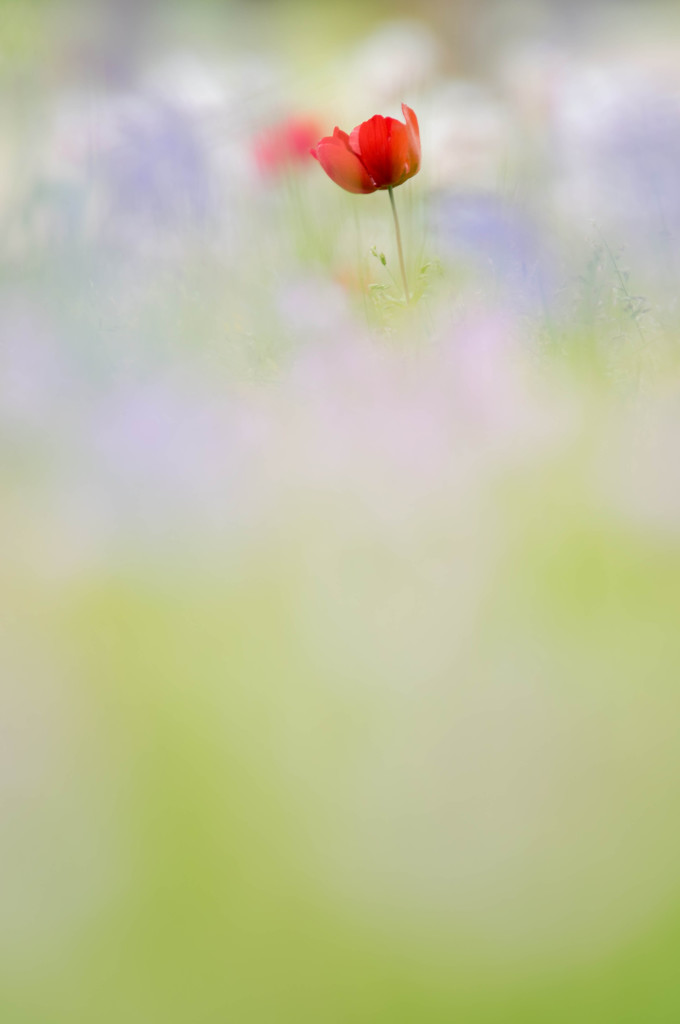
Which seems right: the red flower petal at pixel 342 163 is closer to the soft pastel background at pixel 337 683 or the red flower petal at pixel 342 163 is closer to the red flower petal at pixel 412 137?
the red flower petal at pixel 412 137

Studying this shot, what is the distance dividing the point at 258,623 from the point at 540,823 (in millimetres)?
100

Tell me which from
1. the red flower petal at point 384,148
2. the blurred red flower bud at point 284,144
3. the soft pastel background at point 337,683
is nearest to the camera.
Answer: the soft pastel background at point 337,683

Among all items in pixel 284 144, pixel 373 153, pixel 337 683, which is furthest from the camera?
pixel 284 144

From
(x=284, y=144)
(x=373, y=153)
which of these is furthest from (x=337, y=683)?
(x=284, y=144)

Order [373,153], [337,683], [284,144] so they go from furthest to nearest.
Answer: [284,144], [373,153], [337,683]

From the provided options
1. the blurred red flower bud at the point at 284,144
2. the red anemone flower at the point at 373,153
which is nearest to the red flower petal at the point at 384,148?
the red anemone flower at the point at 373,153

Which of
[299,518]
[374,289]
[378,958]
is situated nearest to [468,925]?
[378,958]

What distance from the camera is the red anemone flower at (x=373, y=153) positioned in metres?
0.59

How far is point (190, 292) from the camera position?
0.54 metres

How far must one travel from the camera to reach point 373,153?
0.59m

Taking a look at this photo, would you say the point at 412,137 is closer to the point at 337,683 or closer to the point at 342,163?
the point at 342,163

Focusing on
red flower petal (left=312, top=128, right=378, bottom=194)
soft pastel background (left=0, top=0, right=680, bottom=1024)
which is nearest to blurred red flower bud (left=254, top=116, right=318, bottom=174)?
red flower petal (left=312, top=128, right=378, bottom=194)

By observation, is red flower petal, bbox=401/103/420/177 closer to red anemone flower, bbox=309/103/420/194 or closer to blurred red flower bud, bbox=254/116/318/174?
red anemone flower, bbox=309/103/420/194

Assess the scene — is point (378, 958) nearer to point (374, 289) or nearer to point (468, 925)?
point (468, 925)
